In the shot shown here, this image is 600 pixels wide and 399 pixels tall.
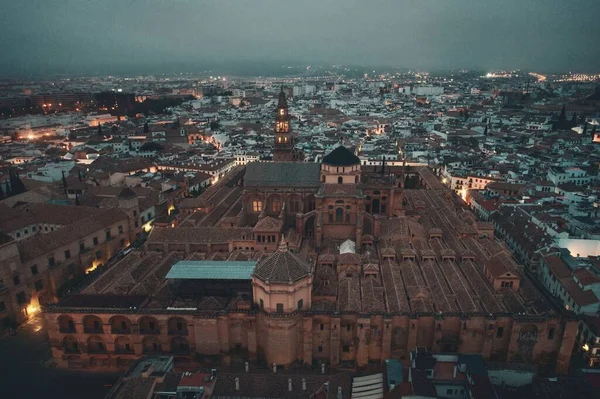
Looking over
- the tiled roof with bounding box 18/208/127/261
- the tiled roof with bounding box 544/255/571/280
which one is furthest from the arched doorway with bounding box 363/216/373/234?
the tiled roof with bounding box 18/208/127/261

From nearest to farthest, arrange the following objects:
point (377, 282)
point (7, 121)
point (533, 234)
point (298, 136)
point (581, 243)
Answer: point (377, 282)
point (581, 243)
point (533, 234)
point (298, 136)
point (7, 121)

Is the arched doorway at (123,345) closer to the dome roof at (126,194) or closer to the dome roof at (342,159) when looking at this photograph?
the dome roof at (126,194)

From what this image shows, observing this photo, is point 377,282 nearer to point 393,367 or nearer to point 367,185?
point 393,367

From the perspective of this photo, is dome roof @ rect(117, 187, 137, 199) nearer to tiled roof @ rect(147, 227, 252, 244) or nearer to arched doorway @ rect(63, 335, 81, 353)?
tiled roof @ rect(147, 227, 252, 244)

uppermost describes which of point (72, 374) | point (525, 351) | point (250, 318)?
point (250, 318)

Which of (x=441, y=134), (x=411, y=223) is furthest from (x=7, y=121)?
(x=411, y=223)

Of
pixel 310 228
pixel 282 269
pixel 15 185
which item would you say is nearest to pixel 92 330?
pixel 282 269

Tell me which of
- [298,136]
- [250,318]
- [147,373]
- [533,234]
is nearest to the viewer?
Result: [147,373]
